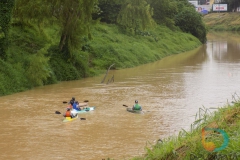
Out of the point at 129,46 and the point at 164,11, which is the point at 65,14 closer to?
the point at 129,46

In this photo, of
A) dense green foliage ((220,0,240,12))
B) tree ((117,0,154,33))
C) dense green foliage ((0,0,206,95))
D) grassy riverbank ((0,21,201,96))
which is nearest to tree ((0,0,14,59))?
dense green foliage ((0,0,206,95))

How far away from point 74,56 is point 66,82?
2.47 meters

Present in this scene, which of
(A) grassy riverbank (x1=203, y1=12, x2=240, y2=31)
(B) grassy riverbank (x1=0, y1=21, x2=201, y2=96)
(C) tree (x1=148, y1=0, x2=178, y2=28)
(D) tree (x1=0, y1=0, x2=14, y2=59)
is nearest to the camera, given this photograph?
(D) tree (x1=0, y1=0, x2=14, y2=59)

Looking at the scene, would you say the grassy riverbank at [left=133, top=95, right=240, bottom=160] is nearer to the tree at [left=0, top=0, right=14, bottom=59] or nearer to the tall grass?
the tree at [left=0, top=0, right=14, bottom=59]

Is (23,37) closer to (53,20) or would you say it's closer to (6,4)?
(53,20)

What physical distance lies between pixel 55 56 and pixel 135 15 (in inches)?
681

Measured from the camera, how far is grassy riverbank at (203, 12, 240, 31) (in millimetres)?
114525

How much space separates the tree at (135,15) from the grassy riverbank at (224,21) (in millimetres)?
70099

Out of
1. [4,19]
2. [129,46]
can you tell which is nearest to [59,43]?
[4,19]

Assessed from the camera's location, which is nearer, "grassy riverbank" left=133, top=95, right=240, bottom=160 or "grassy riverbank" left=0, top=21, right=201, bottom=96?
"grassy riverbank" left=133, top=95, right=240, bottom=160

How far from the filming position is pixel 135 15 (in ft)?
143

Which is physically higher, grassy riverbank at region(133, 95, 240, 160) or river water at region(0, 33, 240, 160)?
grassy riverbank at region(133, 95, 240, 160)

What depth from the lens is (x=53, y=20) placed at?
90.1 ft

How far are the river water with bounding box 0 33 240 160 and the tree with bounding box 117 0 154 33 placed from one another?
13251 mm
